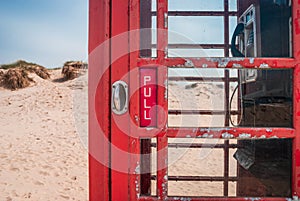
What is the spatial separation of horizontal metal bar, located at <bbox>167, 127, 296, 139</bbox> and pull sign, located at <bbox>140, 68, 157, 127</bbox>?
11cm

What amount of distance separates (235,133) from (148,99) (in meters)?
0.46

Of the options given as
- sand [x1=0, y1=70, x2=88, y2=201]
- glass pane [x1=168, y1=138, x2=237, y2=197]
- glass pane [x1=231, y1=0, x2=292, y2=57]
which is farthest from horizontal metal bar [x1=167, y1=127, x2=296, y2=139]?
sand [x1=0, y1=70, x2=88, y2=201]

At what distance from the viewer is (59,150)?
766 cm

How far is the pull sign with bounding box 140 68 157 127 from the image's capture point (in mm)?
1633

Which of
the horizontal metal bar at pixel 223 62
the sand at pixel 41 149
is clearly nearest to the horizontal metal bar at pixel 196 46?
the horizontal metal bar at pixel 223 62

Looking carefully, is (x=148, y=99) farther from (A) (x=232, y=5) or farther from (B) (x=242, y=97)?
(A) (x=232, y=5)

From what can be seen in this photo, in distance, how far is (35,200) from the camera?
4699mm

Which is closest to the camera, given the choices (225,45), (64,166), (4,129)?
(225,45)

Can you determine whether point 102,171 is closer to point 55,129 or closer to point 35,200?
point 35,200

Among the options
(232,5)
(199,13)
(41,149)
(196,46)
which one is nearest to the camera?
(196,46)

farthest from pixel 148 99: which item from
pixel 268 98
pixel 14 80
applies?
pixel 14 80

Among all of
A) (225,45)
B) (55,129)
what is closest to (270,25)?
(225,45)

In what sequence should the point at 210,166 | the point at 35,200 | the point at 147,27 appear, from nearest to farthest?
1. the point at 147,27
2. the point at 210,166
3. the point at 35,200

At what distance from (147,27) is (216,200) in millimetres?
1042
